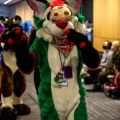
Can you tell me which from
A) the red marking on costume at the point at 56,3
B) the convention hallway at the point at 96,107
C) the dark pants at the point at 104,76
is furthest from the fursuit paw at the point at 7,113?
the dark pants at the point at 104,76

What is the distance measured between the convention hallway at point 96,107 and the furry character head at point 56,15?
215 centimetres

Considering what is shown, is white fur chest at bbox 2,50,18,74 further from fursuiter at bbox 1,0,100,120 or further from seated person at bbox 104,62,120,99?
A: seated person at bbox 104,62,120,99

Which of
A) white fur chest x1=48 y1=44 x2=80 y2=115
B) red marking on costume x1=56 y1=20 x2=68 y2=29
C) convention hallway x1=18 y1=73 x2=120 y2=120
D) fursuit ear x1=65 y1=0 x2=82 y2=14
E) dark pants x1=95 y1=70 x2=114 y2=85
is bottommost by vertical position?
convention hallway x1=18 y1=73 x2=120 y2=120

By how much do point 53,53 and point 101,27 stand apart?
6.63 m

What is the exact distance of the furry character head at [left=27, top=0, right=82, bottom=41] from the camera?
224 centimetres

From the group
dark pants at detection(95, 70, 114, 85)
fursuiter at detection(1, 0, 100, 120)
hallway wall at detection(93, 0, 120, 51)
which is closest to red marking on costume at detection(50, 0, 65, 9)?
fursuiter at detection(1, 0, 100, 120)

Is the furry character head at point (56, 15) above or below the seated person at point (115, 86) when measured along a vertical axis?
above

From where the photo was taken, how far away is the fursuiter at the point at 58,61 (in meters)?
2.25

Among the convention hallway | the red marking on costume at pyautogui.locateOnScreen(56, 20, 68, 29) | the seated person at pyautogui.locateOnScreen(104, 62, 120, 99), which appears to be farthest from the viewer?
the seated person at pyautogui.locateOnScreen(104, 62, 120, 99)

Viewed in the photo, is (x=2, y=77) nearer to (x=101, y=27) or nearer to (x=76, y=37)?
(x=76, y=37)

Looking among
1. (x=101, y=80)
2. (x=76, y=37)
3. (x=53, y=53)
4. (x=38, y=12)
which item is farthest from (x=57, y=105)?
(x=101, y=80)

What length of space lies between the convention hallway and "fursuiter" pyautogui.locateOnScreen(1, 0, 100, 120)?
200cm

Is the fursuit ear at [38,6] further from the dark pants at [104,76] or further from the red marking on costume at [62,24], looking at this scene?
the dark pants at [104,76]

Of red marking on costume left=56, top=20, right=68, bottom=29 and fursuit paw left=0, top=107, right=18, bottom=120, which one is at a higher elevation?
red marking on costume left=56, top=20, right=68, bottom=29
